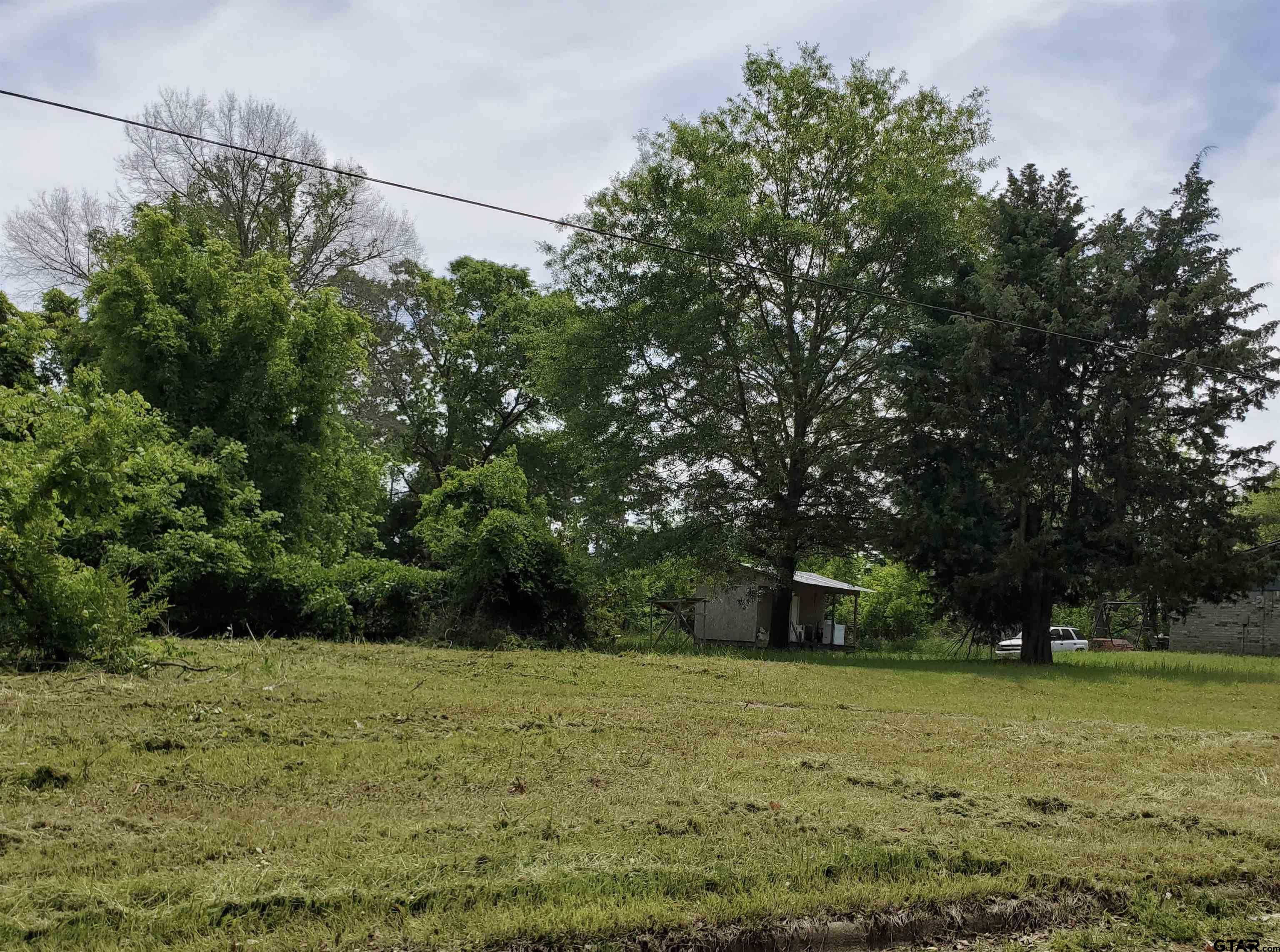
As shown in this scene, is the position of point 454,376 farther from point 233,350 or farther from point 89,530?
point 89,530

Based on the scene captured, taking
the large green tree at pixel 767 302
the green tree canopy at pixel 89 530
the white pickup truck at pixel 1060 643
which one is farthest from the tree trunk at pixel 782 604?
the white pickup truck at pixel 1060 643

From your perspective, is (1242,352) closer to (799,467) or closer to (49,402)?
(799,467)

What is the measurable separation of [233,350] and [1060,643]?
113 feet

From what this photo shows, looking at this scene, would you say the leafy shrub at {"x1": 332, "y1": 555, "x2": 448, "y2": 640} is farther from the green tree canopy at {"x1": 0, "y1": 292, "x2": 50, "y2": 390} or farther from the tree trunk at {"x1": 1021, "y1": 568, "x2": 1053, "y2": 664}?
the tree trunk at {"x1": 1021, "y1": 568, "x2": 1053, "y2": 664}

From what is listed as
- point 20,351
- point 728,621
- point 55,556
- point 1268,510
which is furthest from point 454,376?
point 1268,510

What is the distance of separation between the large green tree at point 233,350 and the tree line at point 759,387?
0.07m

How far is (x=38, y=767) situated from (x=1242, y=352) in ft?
73.2

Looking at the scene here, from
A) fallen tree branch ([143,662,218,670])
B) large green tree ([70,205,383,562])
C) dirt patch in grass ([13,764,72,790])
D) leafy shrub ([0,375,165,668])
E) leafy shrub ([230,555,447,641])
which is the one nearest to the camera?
dirt patch in grass ([13,764,72,790])

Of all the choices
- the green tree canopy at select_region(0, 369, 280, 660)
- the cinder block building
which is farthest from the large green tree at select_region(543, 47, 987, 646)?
the cinder block building

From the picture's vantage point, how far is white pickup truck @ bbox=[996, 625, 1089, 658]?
1515 inches

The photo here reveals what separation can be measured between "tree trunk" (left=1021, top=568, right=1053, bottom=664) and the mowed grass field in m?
13.9

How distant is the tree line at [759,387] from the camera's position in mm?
19469

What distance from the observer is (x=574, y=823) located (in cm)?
514

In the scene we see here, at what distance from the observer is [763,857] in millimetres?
4770
